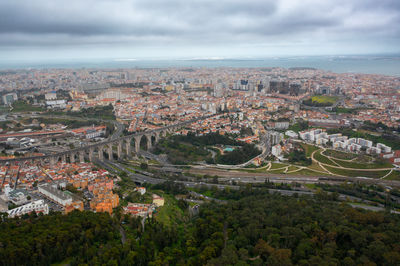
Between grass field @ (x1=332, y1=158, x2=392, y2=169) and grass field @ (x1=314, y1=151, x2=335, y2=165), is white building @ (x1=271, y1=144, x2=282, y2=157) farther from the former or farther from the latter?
grass field @ (x1=332, y1=158, x2=392, y2=169)

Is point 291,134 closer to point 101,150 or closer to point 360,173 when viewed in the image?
point 360,173

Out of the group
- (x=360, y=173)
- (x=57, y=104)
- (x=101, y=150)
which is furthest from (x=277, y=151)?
(x=57, y=104)

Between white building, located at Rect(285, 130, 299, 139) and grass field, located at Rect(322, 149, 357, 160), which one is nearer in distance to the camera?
grass field, located at Rect(322, 149, 357, 160)

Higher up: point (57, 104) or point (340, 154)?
point (57, 104)

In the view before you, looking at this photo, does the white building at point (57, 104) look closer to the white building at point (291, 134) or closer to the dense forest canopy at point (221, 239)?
the white building at point (291, 134)

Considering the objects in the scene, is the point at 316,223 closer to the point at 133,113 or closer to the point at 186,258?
the point at 186,258

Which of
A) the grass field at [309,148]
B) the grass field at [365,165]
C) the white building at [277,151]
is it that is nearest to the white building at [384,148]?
the grass field at [365,165]

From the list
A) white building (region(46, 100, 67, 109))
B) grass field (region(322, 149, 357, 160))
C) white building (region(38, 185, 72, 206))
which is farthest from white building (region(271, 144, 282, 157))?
white building (region(46, 100, 67, 109))
